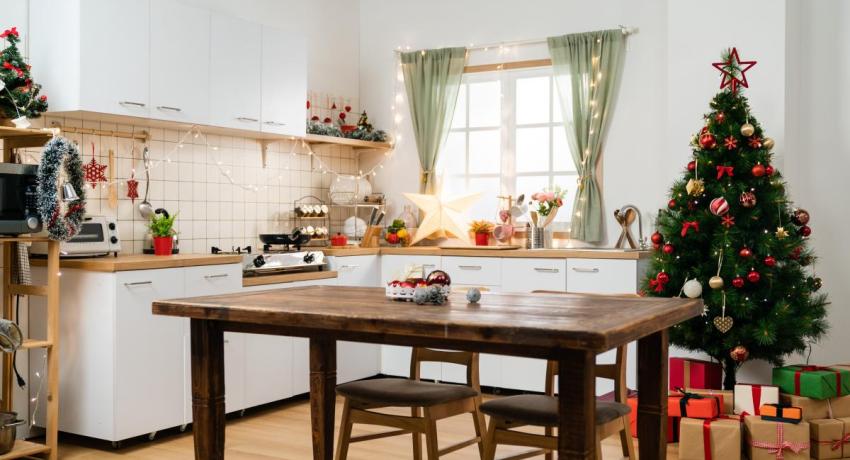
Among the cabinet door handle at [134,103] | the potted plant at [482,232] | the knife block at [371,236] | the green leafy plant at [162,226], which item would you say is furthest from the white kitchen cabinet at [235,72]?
the potted plant at [482,232]

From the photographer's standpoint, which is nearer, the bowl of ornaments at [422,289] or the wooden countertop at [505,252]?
the bowl of ornaments at [422,289]

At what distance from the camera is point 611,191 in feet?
18.4

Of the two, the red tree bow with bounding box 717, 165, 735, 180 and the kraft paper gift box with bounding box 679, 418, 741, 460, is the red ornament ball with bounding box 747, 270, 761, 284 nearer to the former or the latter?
the red tree bow with bounding box 717, 165, 735, 180

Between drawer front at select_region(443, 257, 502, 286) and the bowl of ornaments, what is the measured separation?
2599 millimetres

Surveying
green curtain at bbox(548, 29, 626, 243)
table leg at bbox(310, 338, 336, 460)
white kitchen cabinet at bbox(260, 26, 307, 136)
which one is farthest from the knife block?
table leg at bbox(310, 338, 336, 460)

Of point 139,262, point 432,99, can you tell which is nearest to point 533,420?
point 139,262

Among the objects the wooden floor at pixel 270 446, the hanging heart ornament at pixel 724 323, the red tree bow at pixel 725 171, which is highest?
the red tree bow at pixel 725 171

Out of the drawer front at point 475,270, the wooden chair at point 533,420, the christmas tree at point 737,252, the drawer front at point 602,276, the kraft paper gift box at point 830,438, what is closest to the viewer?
the wooden chair at point 533,420

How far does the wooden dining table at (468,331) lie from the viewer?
2158 millimetres

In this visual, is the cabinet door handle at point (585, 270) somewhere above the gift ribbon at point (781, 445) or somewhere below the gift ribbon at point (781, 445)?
above

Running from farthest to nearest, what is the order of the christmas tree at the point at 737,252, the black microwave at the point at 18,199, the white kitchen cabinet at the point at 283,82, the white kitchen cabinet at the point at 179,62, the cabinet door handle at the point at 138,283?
the white kitchen cabinet at the point at 283,82, the white kitchen cabinet at the point at 179,62, the christmas tree at the point at 737,252, the cabinet door handle at the point at 138,283, the black microwave at the point at 18,199

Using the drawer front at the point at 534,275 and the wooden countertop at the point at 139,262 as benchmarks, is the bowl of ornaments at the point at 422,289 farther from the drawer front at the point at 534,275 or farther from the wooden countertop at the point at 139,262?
the drawer front at the point at 534,275

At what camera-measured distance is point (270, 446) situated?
13.8ft

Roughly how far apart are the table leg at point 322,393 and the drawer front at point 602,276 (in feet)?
6.86
